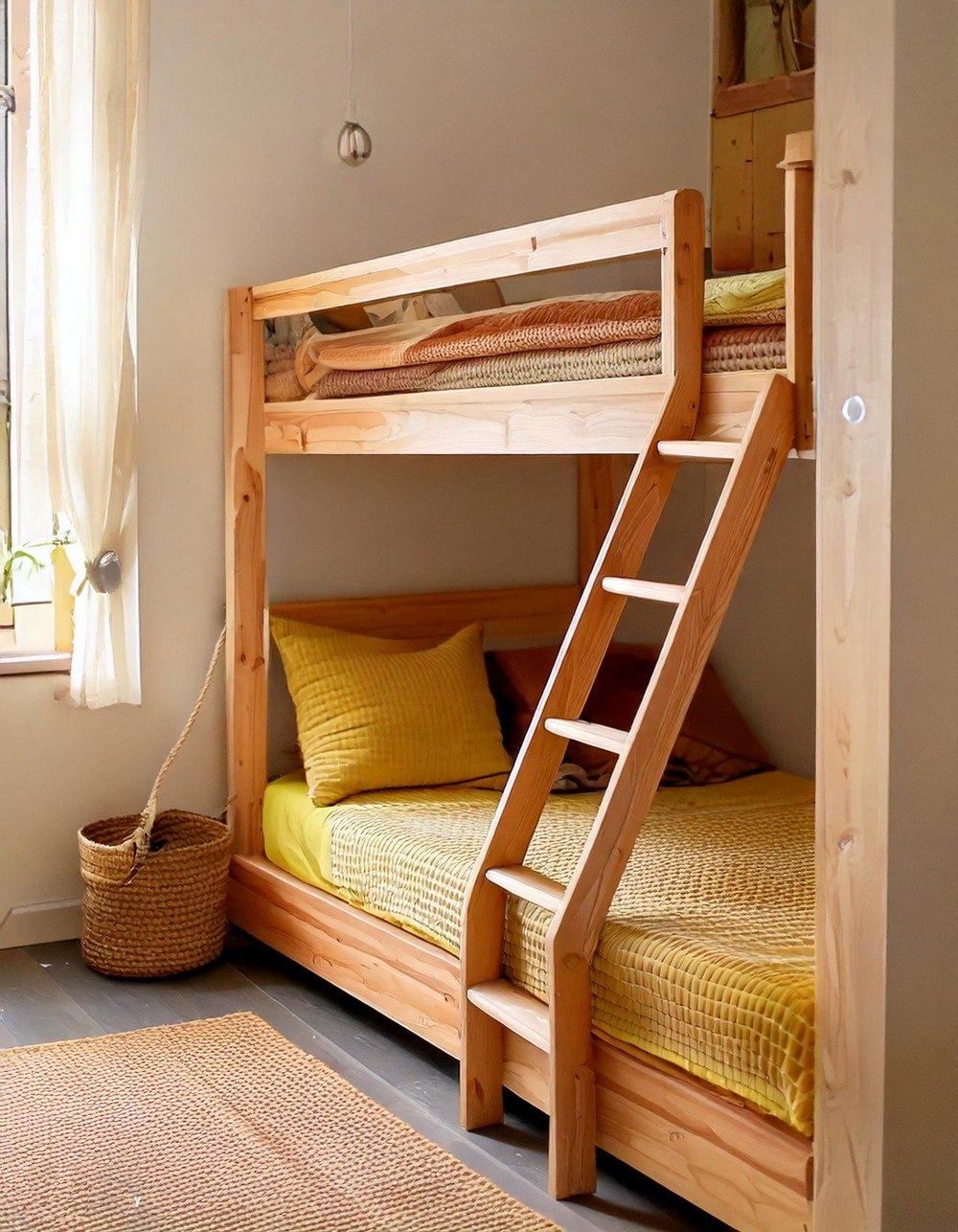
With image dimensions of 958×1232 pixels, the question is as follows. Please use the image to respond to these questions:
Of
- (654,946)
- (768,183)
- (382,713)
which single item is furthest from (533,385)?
(768,183)

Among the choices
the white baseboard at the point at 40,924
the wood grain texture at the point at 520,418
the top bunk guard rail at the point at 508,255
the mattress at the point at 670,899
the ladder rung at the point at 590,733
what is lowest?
the white baseboard at the point at 40,924

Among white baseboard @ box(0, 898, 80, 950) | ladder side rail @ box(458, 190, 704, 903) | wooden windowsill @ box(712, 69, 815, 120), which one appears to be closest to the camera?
ladder side rail @ box(458, 190, 704, 903)

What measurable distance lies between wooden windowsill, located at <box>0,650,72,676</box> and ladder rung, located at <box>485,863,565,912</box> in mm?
1497

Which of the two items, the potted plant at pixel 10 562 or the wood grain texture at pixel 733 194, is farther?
the wood grain texture at pixel 733 194

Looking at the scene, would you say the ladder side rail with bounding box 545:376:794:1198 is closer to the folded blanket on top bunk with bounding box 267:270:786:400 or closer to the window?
the folded blanket on top bunk with bounding box 267:270:786:400

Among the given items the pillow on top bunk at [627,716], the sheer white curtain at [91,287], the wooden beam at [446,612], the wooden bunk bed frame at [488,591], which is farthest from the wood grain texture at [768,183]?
the sheer white curtain at [91,287]

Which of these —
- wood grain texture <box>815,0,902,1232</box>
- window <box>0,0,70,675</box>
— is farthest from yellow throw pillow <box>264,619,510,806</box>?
wood grain texture <box>815,0,902,1232</box>

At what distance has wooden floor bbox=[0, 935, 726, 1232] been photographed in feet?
7.45

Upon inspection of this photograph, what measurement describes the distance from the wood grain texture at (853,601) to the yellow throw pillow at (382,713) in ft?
5.19

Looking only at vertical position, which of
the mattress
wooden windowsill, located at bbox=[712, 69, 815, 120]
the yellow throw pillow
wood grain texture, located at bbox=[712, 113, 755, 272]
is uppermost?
wooden windowsill, located at bbox=[712, 69, 815, 120]

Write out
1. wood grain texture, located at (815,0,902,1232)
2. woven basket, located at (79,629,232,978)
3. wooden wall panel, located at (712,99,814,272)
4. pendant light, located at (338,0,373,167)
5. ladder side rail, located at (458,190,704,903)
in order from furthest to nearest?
1. wooden wall panel, located at (712,99,814,272)
2. pendant light, located at (338,0,373,167)
3. woven basket, located at (79,629,232,978)
4. ladder side rail, located at (458,190,704,903)
5. wood grain texture, located at (815,0,902,1232)

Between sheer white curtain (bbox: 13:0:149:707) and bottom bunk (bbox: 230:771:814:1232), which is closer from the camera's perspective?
bottom bunk (bbox: 230:771:814:1232)

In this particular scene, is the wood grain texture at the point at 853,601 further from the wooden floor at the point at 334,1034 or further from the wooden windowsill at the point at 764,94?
the wooden windowsill at the point at 764,94

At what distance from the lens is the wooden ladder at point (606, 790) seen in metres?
2.19
